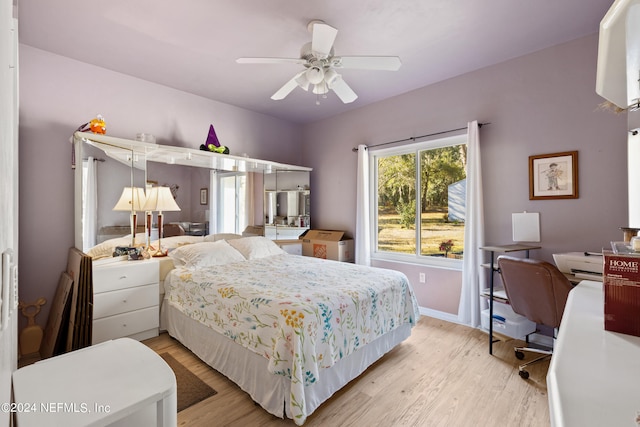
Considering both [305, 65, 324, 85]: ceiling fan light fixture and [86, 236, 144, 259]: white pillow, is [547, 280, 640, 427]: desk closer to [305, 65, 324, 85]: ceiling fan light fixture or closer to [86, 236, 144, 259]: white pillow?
[305, 65, 324, 85]: ceiling fan light fixture

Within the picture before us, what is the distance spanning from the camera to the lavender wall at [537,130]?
7.92 ft

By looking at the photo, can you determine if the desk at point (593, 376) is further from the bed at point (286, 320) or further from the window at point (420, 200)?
the window at point (420, 200)

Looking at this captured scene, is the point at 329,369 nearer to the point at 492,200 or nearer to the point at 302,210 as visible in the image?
the point at 492,200

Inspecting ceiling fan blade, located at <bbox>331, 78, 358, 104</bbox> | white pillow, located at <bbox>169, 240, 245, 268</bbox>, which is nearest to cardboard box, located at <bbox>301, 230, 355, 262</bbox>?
white pillow, located at <bbox>169, 240, 245, 268</bbox>

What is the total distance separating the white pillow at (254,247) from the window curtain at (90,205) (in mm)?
1394

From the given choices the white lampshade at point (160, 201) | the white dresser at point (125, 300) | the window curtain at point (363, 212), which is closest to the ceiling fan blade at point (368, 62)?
the window curtain at point (363, 212)

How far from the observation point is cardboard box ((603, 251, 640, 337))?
61 cm

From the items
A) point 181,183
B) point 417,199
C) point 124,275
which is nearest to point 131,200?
point 181,183

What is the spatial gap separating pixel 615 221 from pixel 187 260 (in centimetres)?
383

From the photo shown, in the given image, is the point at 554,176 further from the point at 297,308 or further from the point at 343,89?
the point at 297,308

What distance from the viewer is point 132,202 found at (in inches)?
116

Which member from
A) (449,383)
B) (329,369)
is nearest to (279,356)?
(329,369)

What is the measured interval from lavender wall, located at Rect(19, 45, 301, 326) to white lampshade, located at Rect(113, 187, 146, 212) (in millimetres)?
427

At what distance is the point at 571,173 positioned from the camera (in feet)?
8.43
